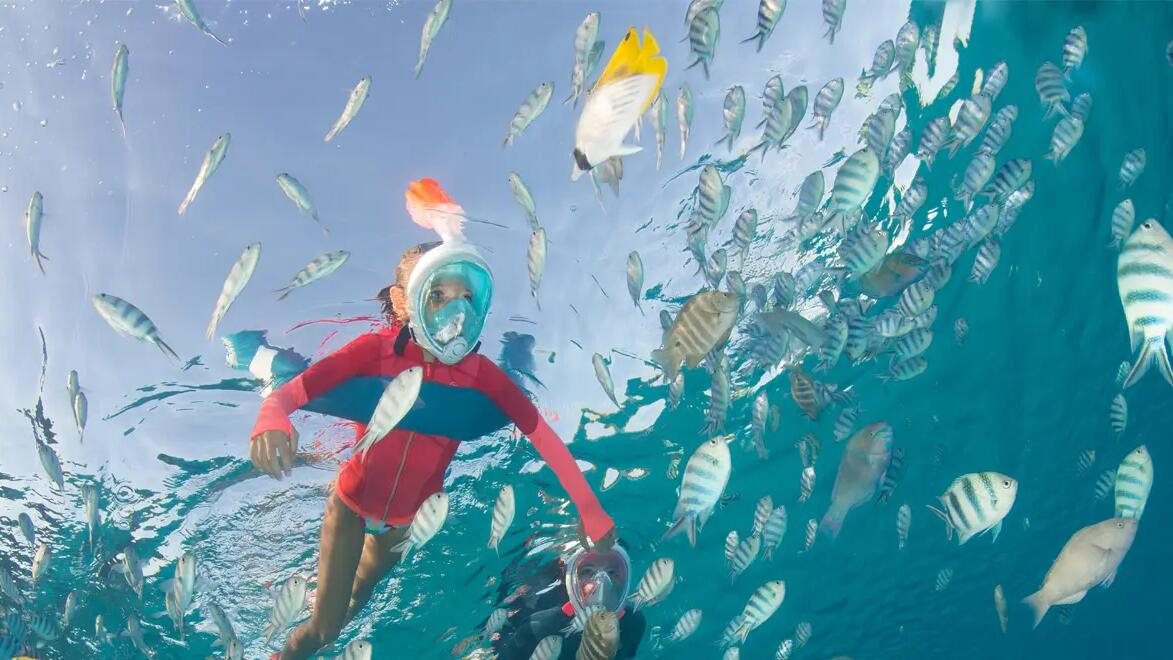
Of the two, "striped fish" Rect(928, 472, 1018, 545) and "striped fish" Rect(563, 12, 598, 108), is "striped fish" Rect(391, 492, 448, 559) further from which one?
"striped fish" Rect(563, 12, 598, 108)

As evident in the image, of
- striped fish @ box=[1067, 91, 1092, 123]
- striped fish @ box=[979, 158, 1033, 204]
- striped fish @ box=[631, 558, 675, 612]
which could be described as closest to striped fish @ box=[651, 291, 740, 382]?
striped fish @ box=[631, 558, 675, 612]

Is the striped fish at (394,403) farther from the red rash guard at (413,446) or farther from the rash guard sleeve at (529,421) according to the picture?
the rash guard sleeve at (529,421)

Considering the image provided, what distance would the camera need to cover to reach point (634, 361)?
11.5 metres

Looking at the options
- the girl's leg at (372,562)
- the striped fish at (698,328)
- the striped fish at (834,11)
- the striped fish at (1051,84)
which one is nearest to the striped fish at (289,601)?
Answer: the girl's leg at (372,562)

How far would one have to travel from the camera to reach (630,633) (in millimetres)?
7551

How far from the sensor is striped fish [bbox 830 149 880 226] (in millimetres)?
5762

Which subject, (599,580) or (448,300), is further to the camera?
(599,580)

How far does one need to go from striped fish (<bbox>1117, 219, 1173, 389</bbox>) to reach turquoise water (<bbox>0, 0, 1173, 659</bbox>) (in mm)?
4986

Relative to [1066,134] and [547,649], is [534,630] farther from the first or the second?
[1066,134]

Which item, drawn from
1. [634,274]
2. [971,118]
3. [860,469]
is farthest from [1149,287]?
[971,118]

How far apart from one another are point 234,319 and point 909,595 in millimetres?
26282

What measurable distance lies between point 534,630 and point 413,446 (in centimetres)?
399

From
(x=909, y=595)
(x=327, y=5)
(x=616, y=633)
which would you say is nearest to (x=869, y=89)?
(x=327, y=5)

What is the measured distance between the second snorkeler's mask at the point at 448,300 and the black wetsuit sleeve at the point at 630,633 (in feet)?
15.8
